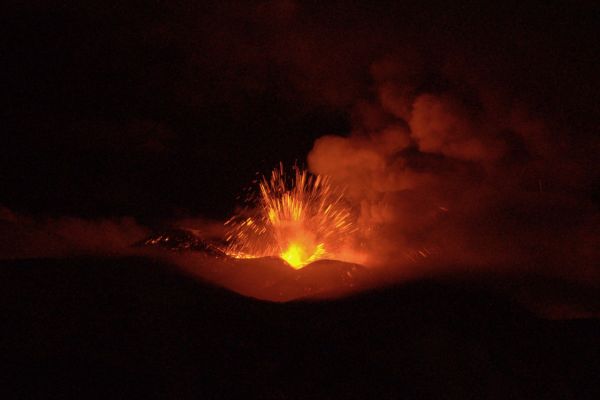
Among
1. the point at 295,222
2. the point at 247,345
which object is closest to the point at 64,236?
the point at 295,222

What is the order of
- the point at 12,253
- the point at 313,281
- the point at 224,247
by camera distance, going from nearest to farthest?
the point at 313,281
the point at 12,253
the point at 224,247

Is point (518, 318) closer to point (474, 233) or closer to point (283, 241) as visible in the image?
point (474, 233)

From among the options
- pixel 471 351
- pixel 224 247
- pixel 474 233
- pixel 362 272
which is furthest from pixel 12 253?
pixel 474 233

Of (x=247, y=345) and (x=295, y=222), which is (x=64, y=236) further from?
(x=247, y=345)

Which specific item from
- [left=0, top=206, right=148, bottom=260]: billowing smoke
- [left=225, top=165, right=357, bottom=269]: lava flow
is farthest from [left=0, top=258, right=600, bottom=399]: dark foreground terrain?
[left=225, top=165, right=357, bottom=269]: lava flow

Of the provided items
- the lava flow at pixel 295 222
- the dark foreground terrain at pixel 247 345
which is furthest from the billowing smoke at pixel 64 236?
the dark foreground terrain at pixel 247 345

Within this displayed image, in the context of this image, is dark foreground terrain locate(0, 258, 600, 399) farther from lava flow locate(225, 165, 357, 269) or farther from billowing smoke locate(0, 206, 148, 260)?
lava flow locate(225, 165, 357, 269)

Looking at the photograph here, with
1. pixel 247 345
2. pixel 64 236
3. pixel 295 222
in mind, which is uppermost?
pixel 295 222
